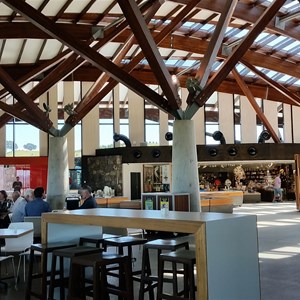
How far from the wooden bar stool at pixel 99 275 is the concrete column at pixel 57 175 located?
9.30 meters

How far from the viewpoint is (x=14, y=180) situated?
18750 mm

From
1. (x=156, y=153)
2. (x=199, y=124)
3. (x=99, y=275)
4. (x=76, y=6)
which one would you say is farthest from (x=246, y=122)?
(x=99, y=275)

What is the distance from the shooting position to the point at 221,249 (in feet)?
10.7

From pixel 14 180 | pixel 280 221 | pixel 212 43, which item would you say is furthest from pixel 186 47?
pixel 14 180

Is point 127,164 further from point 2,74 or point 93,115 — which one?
point 2,74

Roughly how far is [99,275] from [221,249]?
3.80 feet

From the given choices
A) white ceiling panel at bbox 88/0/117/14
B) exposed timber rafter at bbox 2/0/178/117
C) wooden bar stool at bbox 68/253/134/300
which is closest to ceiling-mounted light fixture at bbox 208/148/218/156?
white ceiling panel at bbox 88/0/117/14

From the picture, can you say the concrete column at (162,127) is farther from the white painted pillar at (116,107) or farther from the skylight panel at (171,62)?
the skylight panel at (171,62)

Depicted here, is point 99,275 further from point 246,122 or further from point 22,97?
point 246,122

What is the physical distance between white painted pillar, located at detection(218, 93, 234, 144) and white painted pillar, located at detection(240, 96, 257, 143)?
63 cm

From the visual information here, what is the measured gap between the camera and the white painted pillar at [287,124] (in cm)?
2330

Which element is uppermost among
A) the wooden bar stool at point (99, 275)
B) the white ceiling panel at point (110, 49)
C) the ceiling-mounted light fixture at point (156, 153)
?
the white ceiling panel at point (110, 49)

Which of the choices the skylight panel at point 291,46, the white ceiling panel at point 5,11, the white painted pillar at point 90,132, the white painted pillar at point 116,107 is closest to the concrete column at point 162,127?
the white painted pillar at point 116,107

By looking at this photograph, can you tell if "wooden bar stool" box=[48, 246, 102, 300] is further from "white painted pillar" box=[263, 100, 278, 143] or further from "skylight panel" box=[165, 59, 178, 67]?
"white painted pillar" box=[263, 100, 278, 143]
